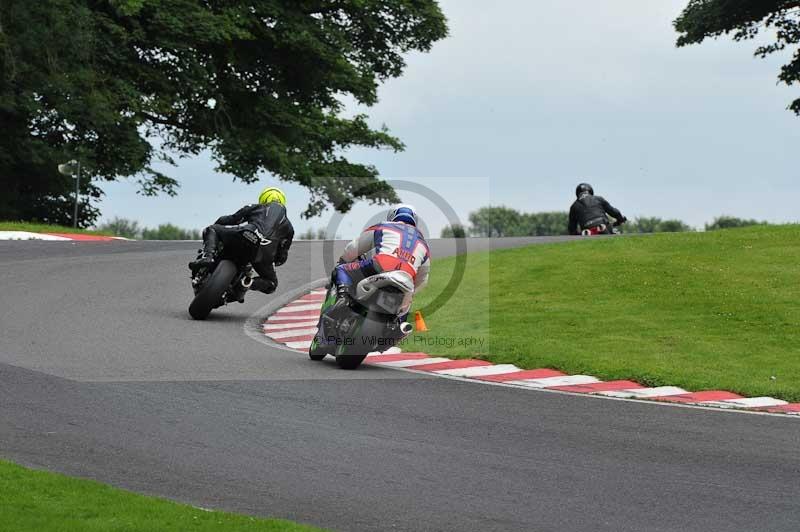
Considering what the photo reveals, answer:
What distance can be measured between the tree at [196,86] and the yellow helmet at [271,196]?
17500 millimetres

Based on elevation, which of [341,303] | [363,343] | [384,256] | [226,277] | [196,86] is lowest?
[363,343]

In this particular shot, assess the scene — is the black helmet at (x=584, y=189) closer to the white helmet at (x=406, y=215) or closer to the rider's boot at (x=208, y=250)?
the rider's boot at (x=208, y=250)

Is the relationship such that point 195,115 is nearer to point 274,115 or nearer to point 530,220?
point 274,115

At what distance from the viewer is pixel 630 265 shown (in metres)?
20.3

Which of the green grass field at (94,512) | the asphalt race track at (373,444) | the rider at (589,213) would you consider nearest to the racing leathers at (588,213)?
the rider at (589,213)

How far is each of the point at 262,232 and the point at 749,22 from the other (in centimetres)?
2897

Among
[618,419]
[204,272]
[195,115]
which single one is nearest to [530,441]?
[618,419]

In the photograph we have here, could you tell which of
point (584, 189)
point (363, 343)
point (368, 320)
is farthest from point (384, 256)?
point (584, 189)

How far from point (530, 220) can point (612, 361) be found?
146 ft

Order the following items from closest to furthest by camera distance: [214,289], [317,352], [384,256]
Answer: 1. [384,256]
2. [317,352]
3. [214,289]

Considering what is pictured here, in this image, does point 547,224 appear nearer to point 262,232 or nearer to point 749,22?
point 749,22

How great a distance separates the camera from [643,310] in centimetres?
1694

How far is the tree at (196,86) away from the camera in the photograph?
110ft

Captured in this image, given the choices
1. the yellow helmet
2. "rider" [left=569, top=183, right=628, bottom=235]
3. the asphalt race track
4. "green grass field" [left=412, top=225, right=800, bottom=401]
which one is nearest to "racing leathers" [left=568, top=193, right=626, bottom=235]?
"rider" [left=569, top=183, right=628, bottom=235]
